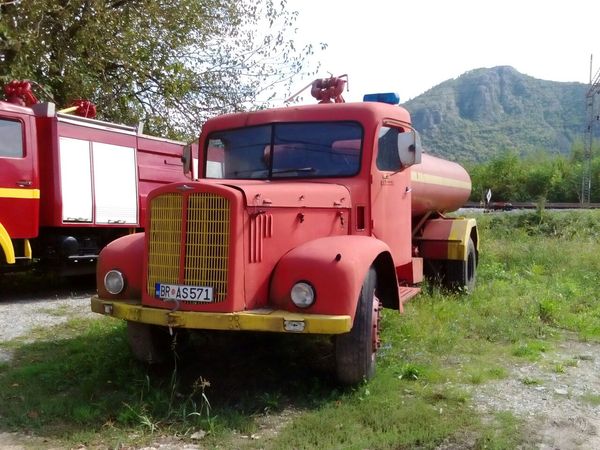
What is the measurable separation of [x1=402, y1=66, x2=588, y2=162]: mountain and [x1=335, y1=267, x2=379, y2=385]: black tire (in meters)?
77.4

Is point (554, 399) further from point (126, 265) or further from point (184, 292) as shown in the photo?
point (126, 265)

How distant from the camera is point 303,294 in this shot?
181 inches

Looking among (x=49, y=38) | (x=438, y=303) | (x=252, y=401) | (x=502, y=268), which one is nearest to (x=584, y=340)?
(x=438, y=303)

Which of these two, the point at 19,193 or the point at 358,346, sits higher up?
the point at 19,193

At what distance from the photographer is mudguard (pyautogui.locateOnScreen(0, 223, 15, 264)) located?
860cm

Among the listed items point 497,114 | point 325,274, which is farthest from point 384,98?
point 497,114

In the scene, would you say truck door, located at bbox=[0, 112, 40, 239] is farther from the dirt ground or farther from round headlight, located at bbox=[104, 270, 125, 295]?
round headlight, located at bbox=[104, 270, 125, 295]

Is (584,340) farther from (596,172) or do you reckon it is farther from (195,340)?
(596,172)

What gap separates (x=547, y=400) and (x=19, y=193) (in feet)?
23.4

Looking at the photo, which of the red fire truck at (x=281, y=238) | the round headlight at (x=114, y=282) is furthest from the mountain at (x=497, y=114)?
the round headlight at (x=114, y=282)

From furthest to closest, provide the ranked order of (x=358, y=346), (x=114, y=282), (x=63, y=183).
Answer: (x=63, y=183) → (x=114, y=282) → (x=358, y=346)

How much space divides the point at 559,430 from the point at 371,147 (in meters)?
2.78

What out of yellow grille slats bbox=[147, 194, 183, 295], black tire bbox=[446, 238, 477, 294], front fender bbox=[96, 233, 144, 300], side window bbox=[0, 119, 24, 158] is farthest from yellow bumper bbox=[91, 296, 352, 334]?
side window bbox=[0, 119, 24, 158]

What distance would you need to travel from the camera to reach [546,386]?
5.28 meters
